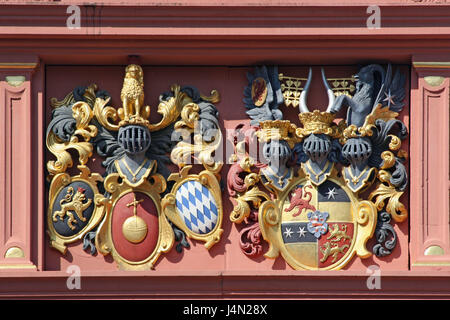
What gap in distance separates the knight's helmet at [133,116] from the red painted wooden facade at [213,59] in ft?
0.64

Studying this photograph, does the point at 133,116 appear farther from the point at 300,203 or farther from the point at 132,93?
the point at 300,203

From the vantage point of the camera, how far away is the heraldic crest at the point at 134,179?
48.9 ft

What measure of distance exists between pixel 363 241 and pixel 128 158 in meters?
2.02

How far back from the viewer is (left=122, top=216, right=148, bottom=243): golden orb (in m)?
14.9

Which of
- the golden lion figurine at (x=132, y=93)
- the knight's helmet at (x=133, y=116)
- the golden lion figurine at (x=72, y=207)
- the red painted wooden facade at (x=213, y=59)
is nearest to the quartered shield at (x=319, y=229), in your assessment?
the red painted wooden facade at (x=213, y=59)

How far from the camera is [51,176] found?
49.1 feet

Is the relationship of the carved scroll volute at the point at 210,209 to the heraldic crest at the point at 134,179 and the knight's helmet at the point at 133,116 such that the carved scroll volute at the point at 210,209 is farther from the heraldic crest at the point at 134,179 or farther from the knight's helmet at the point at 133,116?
the knight's helmet at the point at 133,116

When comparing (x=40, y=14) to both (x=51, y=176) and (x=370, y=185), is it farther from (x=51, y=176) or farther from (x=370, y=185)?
(x=370, y=185)

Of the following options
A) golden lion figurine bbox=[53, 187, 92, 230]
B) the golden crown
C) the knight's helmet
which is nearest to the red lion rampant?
the golden crown

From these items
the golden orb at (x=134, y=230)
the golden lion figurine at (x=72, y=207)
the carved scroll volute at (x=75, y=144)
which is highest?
the carved scroll volute at (x=75, y=144)

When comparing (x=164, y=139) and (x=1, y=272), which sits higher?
(x=164, y=139)

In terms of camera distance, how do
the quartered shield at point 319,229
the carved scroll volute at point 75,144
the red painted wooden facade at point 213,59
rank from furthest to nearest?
the carved scroll volute at point 75,144, the quartered shield at point 319,229, the red painted wooden facade at point 213,59
